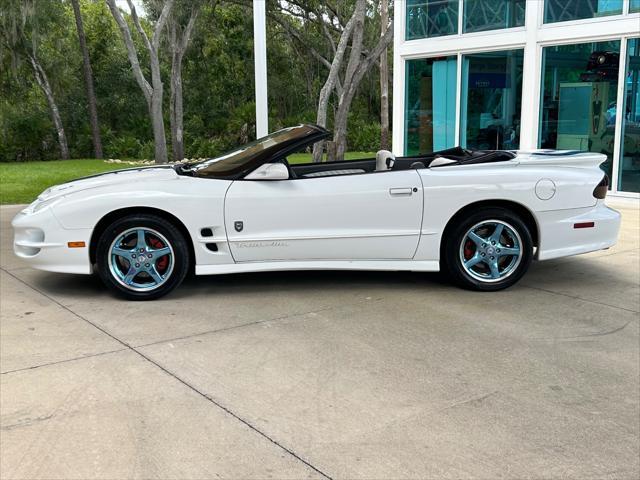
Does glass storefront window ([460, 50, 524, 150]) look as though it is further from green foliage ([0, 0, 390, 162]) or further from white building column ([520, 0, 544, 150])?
green foliage ([0, 0, 390, 162])

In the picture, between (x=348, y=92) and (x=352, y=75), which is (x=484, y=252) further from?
(x=348, y=92)

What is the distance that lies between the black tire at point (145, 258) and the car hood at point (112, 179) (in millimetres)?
400

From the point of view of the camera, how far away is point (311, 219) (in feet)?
18.3

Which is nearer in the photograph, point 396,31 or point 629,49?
point 629,49

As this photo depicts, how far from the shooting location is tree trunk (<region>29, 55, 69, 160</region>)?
32.4m

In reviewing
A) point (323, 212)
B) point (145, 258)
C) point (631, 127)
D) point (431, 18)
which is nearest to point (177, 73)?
point (431, 18)

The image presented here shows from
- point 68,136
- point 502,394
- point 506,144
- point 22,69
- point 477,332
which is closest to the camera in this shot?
point 502,394

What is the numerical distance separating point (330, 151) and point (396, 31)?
647cm

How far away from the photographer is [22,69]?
1291 inches

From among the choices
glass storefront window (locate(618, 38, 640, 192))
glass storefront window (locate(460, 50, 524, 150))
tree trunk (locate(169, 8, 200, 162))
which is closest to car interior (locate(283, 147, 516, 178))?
glass storefront window (locate(618, 38, 640, 192))

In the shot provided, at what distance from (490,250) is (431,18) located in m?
9.81

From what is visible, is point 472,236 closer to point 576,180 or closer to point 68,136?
point 576,180

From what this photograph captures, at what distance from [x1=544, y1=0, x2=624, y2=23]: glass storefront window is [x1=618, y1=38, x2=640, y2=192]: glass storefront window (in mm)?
698

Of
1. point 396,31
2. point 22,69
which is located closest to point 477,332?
point 396,31
